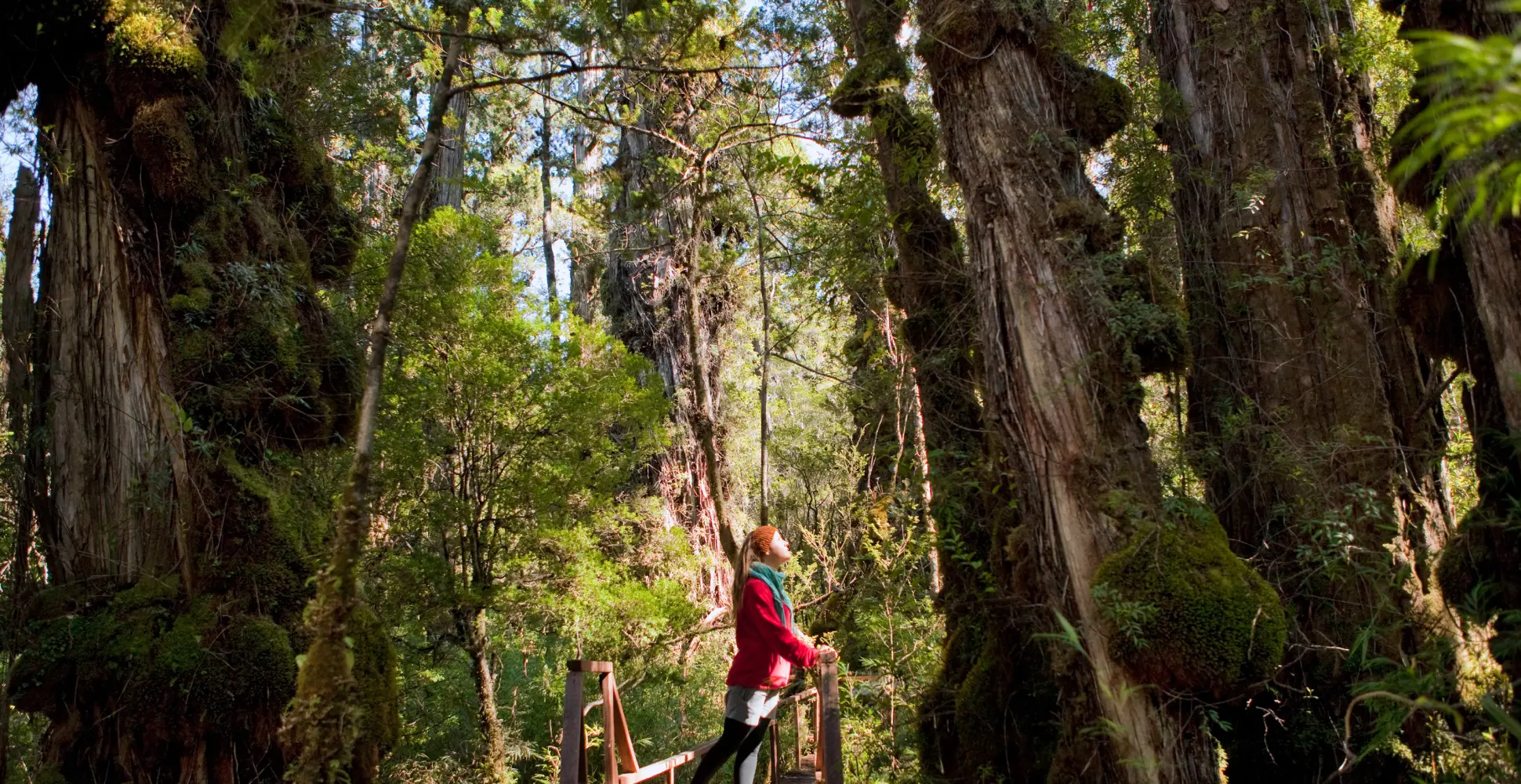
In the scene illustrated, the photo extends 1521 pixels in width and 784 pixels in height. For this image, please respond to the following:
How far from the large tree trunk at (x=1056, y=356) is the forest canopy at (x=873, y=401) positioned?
24 millimetres

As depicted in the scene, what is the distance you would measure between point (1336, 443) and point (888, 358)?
5.15 metres

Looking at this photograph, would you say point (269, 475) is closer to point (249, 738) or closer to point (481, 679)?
point (249, 738)

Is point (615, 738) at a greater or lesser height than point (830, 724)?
greater

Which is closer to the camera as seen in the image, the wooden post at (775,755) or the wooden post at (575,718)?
Result: the wooden post at (575,718)

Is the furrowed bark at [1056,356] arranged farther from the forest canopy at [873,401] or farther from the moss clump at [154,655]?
the moss clump at [154,655]

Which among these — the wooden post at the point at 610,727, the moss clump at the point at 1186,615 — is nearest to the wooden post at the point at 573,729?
the wooden post at the point at 610,727

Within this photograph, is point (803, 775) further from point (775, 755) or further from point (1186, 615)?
point (1186, 615)

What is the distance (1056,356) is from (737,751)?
2.79 m

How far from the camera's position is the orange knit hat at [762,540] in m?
5.07

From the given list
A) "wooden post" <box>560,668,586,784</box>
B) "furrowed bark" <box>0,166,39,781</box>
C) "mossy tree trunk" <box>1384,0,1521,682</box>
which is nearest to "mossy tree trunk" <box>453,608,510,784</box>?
"furrowed bark" <box>0,166,39,781</box>

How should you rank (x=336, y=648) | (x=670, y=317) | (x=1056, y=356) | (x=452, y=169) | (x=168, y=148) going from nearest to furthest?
1. (x=336, y=648)
2. (x=1056, y=356)
3. (x=168, y=148)
4. (x=670, y=317)
5. (x=452, y=169)

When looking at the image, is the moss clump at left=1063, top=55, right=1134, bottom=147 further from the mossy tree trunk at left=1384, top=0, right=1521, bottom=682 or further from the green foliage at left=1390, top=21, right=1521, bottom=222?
the green foliage at left=1390, top=21, right=1521, bottom=222

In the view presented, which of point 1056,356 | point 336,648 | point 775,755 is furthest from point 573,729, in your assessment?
point 1056,356

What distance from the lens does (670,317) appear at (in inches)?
501
